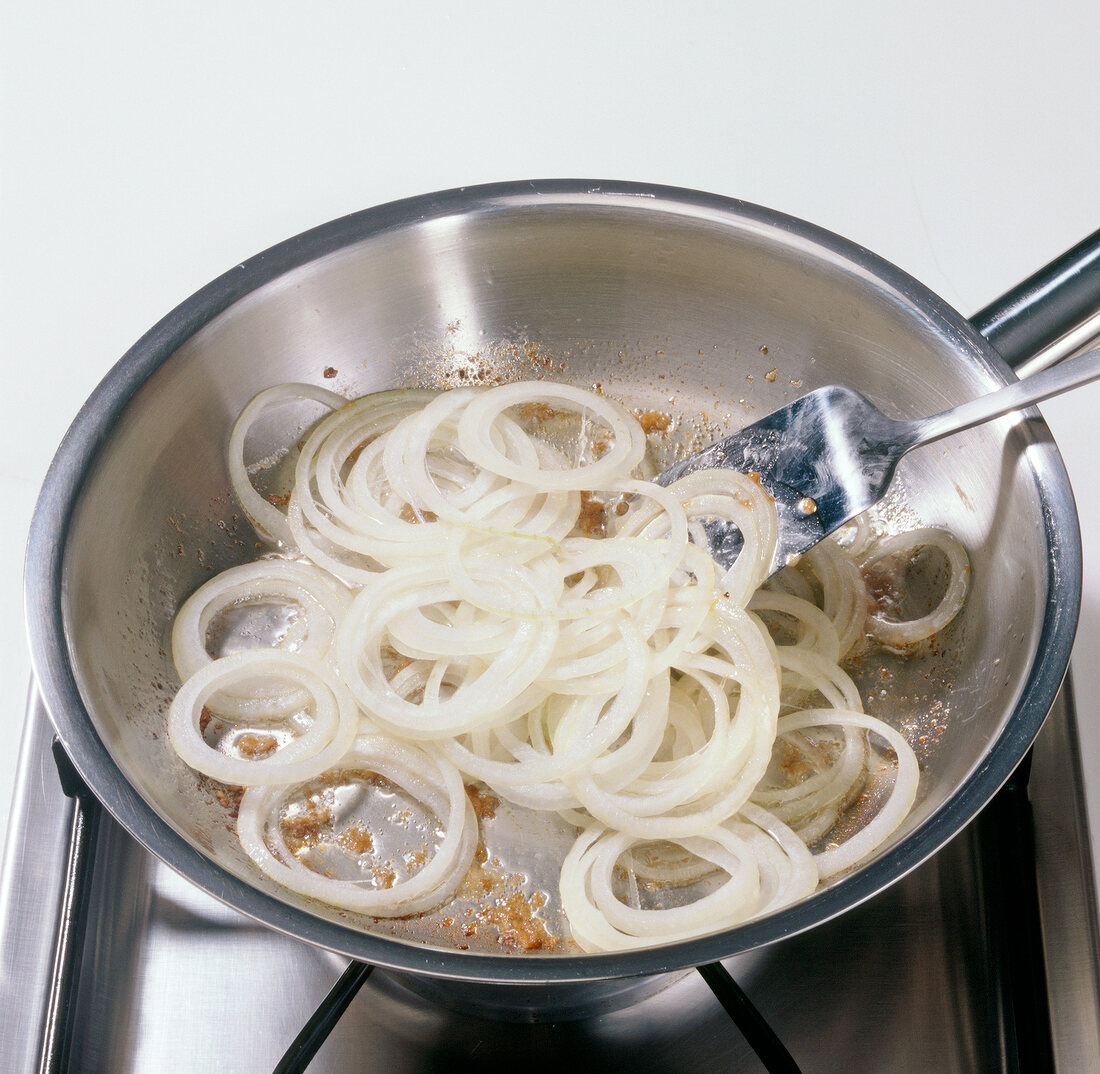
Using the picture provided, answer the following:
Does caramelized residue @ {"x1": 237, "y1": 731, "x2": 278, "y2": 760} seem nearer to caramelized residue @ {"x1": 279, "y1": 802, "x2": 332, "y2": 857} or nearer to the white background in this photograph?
caramelized residue @ {"x1": 279, "y1": 802, "x2": 332, "y2": 857}

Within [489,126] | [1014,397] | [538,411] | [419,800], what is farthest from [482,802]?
[489,126]

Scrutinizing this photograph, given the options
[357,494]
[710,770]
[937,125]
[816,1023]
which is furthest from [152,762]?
[937,125]

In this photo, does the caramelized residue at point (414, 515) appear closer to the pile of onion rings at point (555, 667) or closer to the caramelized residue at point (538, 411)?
the pile of onion rings at point (555, 667)

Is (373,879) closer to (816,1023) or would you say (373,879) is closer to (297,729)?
(297,729)

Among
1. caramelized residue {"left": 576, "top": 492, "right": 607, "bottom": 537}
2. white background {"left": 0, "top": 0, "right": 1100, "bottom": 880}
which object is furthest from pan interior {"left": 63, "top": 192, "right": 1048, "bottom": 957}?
white background {"left": 0, "top": 0, "right": 1100, "bottom": 880}

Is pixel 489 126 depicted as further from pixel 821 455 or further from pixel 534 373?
pixel 821 455

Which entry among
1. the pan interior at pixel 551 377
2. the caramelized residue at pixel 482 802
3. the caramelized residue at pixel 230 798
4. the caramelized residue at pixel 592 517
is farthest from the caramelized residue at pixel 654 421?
the caramelized residue at pixel 230 798
